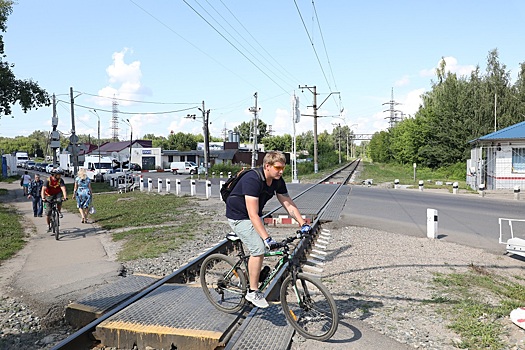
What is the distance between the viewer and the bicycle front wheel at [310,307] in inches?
186

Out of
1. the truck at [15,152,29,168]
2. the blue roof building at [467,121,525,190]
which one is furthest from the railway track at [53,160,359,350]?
the truck at [15,152,29,168]

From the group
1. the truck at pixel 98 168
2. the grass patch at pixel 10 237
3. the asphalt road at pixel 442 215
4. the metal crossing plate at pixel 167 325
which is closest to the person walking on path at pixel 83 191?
the grass patch at pixel 10 237

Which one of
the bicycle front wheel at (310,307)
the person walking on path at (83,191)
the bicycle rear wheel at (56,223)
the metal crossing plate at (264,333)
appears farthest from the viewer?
the person walking on path at (83,191)

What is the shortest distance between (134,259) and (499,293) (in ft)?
20.7

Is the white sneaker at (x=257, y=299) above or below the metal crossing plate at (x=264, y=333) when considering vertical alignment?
above

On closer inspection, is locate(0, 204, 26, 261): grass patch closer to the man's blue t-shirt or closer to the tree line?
the man's blue t-shirt

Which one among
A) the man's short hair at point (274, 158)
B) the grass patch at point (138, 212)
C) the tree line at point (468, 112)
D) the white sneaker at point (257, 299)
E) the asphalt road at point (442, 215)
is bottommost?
the asphalt road at point (442, 215)

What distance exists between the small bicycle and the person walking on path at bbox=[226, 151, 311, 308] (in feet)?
0.43

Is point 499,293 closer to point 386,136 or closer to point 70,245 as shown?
point 70,245

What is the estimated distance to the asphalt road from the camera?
39.4ft

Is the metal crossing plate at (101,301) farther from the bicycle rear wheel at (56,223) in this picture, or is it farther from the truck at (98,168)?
the truck at (98,168)

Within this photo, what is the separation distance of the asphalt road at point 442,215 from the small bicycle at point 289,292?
6.91m

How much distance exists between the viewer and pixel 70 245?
35.7 ft

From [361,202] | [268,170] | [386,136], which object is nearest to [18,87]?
[361,202]
